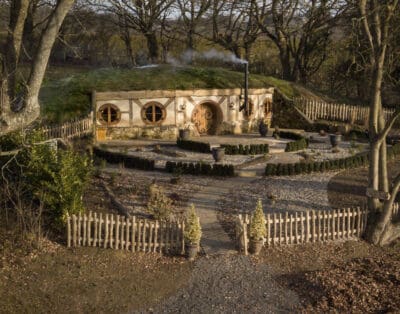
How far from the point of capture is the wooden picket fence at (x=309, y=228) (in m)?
12.0

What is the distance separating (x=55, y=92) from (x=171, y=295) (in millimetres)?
19024

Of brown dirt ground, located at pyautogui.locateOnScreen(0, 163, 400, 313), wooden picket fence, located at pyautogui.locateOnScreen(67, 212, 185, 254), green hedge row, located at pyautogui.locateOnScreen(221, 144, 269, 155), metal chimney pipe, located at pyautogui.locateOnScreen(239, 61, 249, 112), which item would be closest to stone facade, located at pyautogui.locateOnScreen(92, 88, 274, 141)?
metal chimney pipe, located at pyautogui.locateOnScreen(239, 61, 249, 112)

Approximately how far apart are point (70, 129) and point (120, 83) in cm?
543

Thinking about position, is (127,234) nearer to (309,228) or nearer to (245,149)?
(309,228)

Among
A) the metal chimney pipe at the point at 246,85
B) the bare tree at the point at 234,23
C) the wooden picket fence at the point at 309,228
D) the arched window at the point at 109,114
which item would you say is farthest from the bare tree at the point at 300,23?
the wooden picket fence at the point at 309,228

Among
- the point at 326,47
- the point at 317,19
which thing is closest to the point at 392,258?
the point at 317,19

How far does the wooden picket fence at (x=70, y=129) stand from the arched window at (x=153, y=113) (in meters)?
3.14

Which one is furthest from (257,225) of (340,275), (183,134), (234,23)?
(234,23)

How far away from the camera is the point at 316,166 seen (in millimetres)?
19547

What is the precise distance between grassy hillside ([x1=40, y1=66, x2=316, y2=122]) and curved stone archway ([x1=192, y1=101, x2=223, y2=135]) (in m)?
1.22

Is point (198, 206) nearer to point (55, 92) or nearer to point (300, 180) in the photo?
point (300, 180)

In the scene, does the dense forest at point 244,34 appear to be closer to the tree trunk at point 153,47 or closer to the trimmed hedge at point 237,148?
the tree trunk at point 153,47

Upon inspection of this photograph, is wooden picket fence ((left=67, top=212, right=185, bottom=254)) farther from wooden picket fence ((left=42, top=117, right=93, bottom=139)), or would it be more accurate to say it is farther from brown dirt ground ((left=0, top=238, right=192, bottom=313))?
wooden picket fence ((left=42, top=117, right=93, bottom=139))

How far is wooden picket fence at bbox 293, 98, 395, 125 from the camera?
30062 millimetres
